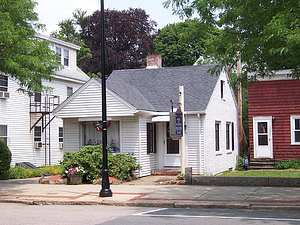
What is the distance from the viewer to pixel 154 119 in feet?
65.3

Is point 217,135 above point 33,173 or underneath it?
above

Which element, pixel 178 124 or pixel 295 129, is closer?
pixel 178 124

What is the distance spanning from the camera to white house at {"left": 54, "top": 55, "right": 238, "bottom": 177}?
62.7 ft

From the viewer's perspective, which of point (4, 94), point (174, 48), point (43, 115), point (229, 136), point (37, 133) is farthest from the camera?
point (174, 48)

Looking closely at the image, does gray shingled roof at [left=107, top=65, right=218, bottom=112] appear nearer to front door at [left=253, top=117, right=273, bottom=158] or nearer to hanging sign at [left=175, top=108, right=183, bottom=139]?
hanging sign at [left=175, top=108, right=183, bottom=139]

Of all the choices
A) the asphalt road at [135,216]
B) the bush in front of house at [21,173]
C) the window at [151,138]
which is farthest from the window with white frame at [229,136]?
the asphalt road at [135,216]

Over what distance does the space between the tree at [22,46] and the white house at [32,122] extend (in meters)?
9.60

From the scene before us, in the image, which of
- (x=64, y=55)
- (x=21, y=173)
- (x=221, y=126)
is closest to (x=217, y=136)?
(x=221, y=126)

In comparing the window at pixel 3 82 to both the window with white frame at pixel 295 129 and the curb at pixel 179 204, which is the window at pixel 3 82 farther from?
the window with white frame at pixel 295 129

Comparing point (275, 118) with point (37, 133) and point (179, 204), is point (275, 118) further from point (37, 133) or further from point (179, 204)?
point (37, 133)

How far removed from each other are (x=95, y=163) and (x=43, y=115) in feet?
34.4

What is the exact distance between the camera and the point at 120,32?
151 feet

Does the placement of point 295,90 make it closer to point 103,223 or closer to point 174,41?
point 103,223

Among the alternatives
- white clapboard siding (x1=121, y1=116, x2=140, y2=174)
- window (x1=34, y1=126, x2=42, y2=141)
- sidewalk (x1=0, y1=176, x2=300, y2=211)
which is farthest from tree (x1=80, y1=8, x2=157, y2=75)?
sidewalk (x1=0, y1=176, x2=300, y2=211)
